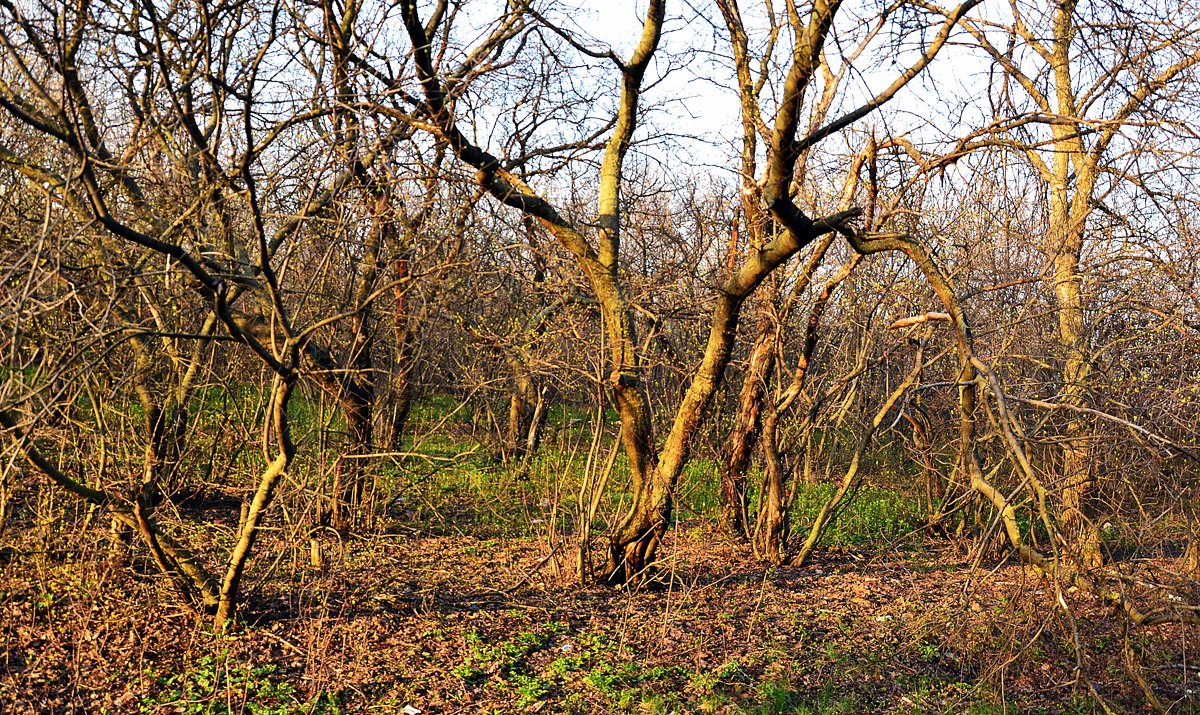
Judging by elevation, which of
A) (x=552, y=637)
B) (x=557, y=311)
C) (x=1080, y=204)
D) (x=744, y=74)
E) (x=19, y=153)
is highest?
(x=744, y=74)

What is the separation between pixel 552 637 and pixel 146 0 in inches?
146

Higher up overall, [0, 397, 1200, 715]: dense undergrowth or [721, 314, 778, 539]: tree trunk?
[721, 314, 778, 539]: tree trunk

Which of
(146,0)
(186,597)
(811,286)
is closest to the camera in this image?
(146,0)

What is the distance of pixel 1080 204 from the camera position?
737 cm

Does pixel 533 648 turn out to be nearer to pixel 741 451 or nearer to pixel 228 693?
pixel 228 693

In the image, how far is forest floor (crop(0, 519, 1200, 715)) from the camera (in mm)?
4457

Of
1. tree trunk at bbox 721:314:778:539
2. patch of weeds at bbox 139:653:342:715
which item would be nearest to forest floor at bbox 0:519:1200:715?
patch of weeds at bbox 139:653:342:715

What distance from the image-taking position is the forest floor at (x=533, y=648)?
4.46 meters

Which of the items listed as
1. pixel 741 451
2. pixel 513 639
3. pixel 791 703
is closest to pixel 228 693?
pixel 513 639

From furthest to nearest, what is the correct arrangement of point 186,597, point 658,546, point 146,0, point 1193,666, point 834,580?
1. point 834,580
2. point 658,546
3. point 1193,666
4. point 186,597
5. point 146,0

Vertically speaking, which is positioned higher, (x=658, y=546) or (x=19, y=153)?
(x=19, y=153)

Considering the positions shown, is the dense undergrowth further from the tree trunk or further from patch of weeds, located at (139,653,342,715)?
the tree trunk

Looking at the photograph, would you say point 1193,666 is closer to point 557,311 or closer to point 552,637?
point 552,637

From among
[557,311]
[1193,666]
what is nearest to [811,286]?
[557,311]
